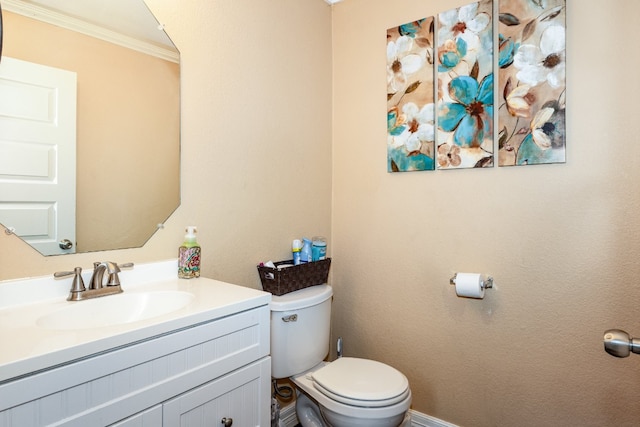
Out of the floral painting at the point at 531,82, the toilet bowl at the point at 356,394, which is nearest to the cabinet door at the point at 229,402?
the toilet bowl at the point at 356,394

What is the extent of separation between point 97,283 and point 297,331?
82cm

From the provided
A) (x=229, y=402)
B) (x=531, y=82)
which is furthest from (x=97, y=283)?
(x=531, y=82)

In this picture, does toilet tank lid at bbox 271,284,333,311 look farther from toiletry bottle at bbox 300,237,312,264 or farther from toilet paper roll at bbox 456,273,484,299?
toilet paper roll at bbox 456,273,484,299

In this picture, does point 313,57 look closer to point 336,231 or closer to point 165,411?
point 336,231

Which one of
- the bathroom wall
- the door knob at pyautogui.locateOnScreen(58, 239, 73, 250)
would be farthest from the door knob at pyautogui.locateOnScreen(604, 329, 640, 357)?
the door knob at pyautogui.locateOnScreen(58, 239, 73, 250)

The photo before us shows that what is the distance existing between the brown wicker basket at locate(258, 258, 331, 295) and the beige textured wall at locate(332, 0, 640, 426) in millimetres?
361

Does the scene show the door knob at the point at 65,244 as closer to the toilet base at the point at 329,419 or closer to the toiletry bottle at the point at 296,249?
the toiletry bottle at the point at 296,249

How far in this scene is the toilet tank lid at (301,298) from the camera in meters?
1.59

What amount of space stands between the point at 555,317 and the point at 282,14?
1.92 metres

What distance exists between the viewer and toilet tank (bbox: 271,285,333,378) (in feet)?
5.24

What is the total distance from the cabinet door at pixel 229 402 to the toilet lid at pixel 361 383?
35 centimetres

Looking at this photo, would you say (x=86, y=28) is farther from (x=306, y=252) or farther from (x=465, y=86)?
(x=465, y=86)

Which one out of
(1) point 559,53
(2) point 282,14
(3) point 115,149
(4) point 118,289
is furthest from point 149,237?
(1) point 559,53

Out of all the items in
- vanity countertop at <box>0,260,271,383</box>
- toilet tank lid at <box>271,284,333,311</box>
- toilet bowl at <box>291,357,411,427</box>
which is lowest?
toilet bowl at <box>291,357,411,427</box>
